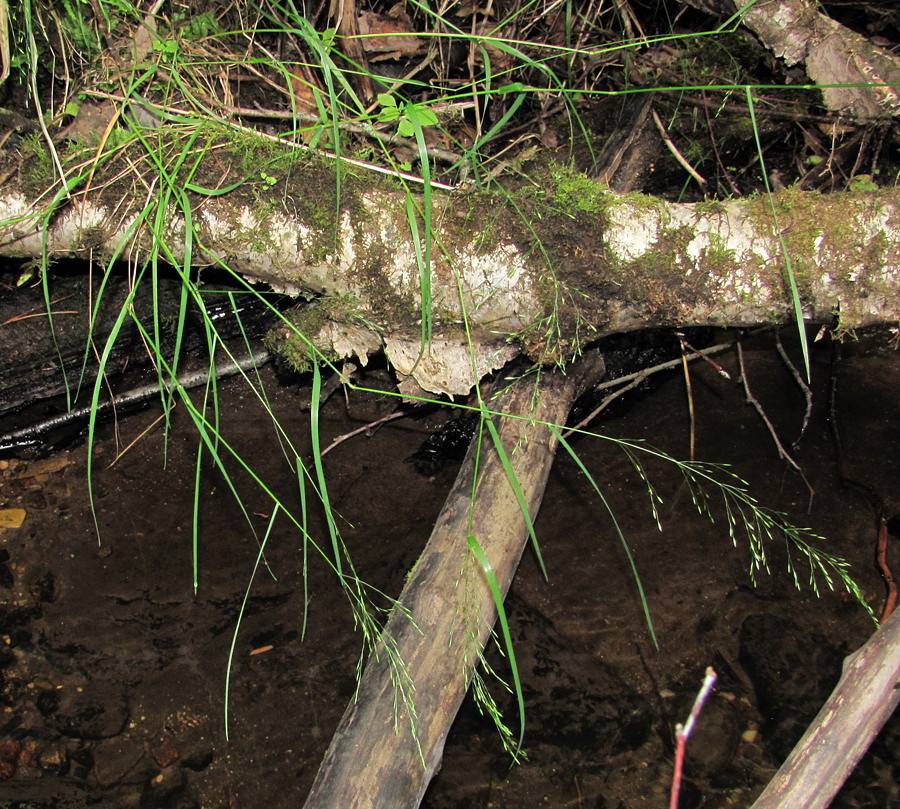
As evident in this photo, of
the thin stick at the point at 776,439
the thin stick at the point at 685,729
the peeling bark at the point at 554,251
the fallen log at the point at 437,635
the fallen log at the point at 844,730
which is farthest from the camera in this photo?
the thin stick at the point at 776,439

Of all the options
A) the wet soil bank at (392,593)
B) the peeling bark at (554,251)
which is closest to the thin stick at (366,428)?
the wet soil bank at (392,593)

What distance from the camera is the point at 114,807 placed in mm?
2275

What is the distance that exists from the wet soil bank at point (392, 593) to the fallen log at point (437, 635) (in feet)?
2.00

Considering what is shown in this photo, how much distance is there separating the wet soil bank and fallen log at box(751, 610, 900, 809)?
90cm

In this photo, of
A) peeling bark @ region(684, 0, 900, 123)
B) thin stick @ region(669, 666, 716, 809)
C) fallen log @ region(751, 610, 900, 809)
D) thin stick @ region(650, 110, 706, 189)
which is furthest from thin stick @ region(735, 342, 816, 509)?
thin stick @ region(669, 666, 716, 809)

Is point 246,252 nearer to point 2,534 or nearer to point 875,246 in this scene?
point 2,534

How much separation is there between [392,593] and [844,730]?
1.61 meters

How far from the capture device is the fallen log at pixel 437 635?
1642 millimetres

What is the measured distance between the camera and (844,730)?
5.26ft

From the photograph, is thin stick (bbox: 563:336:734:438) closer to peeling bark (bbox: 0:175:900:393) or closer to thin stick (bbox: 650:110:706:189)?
thin stick (bbox: 650:110:706:189)

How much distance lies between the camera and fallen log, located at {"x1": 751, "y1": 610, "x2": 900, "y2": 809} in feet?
5.04

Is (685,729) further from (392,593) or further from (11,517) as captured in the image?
(11,517)

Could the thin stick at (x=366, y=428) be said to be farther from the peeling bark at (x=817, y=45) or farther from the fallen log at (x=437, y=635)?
the peeling bark at (x=817, y=45)

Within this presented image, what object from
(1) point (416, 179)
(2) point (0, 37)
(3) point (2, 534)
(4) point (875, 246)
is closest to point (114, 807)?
(3) point (2, 534)
